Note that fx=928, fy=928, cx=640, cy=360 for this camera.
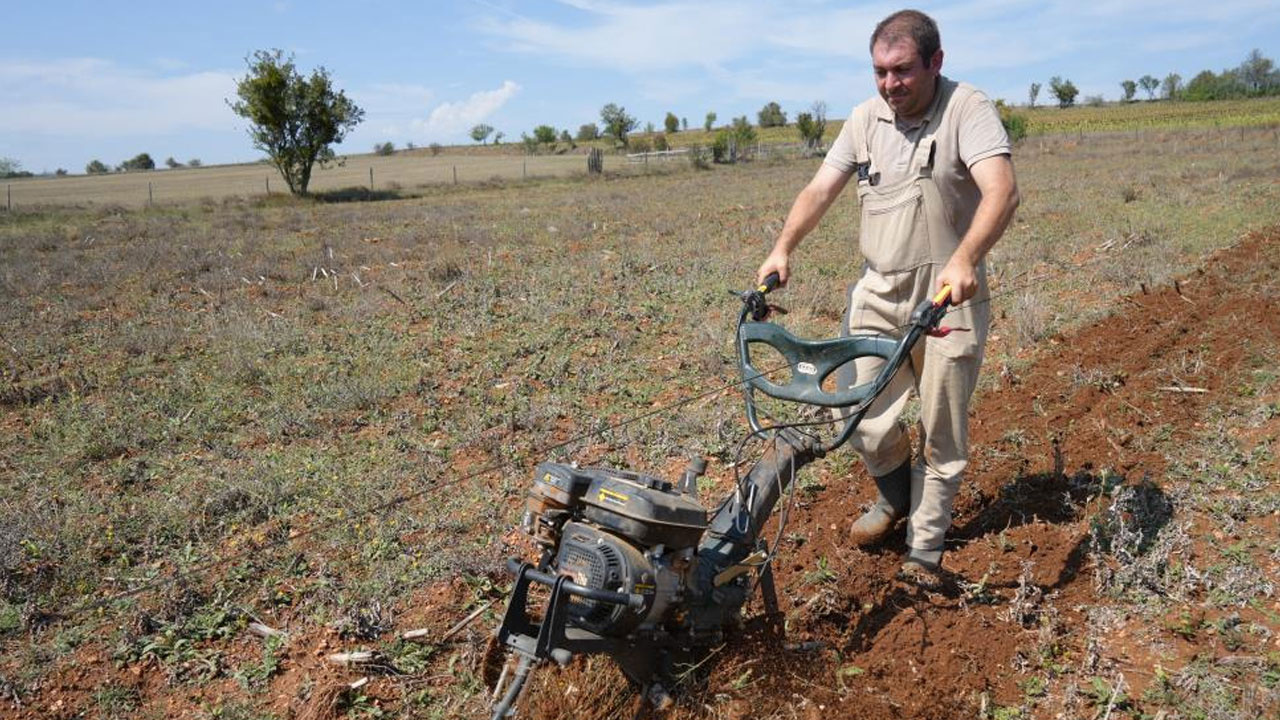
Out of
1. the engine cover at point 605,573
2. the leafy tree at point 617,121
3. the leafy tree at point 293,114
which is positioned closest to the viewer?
the engine cover at point 605,573

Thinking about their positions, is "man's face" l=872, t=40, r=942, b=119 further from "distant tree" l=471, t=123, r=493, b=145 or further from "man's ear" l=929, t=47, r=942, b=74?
"distant tree" l=471, t=123, r=493, b=145

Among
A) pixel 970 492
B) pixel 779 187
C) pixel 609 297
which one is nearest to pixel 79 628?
pixel 970 492

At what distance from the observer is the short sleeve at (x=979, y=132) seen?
3404mm

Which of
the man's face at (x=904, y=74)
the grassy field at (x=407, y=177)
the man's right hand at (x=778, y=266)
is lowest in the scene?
the man's right hand at (x=778, y=266)

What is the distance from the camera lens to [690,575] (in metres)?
2.99

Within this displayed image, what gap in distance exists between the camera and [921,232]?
372cm

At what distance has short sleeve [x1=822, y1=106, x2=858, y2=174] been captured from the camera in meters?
3.92

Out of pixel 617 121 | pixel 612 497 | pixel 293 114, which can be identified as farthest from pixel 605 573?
pixel 617 121

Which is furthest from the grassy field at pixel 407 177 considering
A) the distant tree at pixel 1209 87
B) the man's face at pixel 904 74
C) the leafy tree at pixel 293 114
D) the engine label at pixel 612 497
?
the engine label at pixel 612 497

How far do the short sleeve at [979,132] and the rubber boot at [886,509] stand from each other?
1459 mm

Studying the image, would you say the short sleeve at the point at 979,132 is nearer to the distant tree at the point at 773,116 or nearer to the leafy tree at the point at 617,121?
the leafy tree at the point at 617,121

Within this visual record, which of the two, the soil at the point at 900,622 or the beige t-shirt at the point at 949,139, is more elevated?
the beige t-shirt at the point at 949,139

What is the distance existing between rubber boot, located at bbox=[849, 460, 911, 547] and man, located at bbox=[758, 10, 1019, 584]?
1cm

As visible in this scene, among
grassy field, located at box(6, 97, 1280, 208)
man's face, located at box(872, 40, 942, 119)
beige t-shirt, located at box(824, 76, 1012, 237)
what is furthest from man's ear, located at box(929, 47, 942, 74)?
grassy field, located at box(6, 97, 1280, 208)
